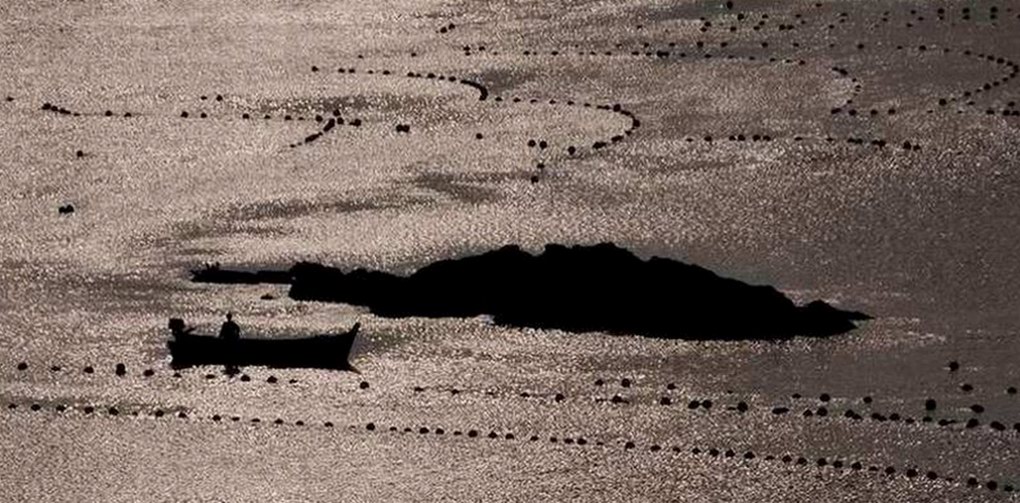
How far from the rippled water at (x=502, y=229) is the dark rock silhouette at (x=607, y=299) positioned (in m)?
0.32

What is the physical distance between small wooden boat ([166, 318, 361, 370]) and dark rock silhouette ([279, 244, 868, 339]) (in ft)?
4.78

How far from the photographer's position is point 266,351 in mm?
36719

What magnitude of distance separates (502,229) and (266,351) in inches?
206

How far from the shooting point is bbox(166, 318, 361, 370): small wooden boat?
120ft

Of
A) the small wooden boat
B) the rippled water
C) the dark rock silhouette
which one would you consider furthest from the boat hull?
the dark rock silhouette

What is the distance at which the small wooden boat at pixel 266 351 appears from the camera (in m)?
36.6

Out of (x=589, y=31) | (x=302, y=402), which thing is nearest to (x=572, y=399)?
(x=302, y=402)

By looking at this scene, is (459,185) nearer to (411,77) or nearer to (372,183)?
(372,183)

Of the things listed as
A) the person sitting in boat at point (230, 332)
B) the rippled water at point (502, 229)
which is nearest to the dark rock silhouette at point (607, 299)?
the rippled water at point (502, 229)

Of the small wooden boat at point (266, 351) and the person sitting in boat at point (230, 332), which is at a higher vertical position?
the person sitting in boat at point (230, 332)

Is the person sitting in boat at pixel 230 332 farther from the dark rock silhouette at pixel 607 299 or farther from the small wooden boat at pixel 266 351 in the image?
the dark rock silhouette at pixel 607 299

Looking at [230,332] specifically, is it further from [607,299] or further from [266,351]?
[607,299]

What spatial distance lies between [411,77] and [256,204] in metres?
6.94

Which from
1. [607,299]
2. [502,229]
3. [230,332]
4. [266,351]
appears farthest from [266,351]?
[502,229]
